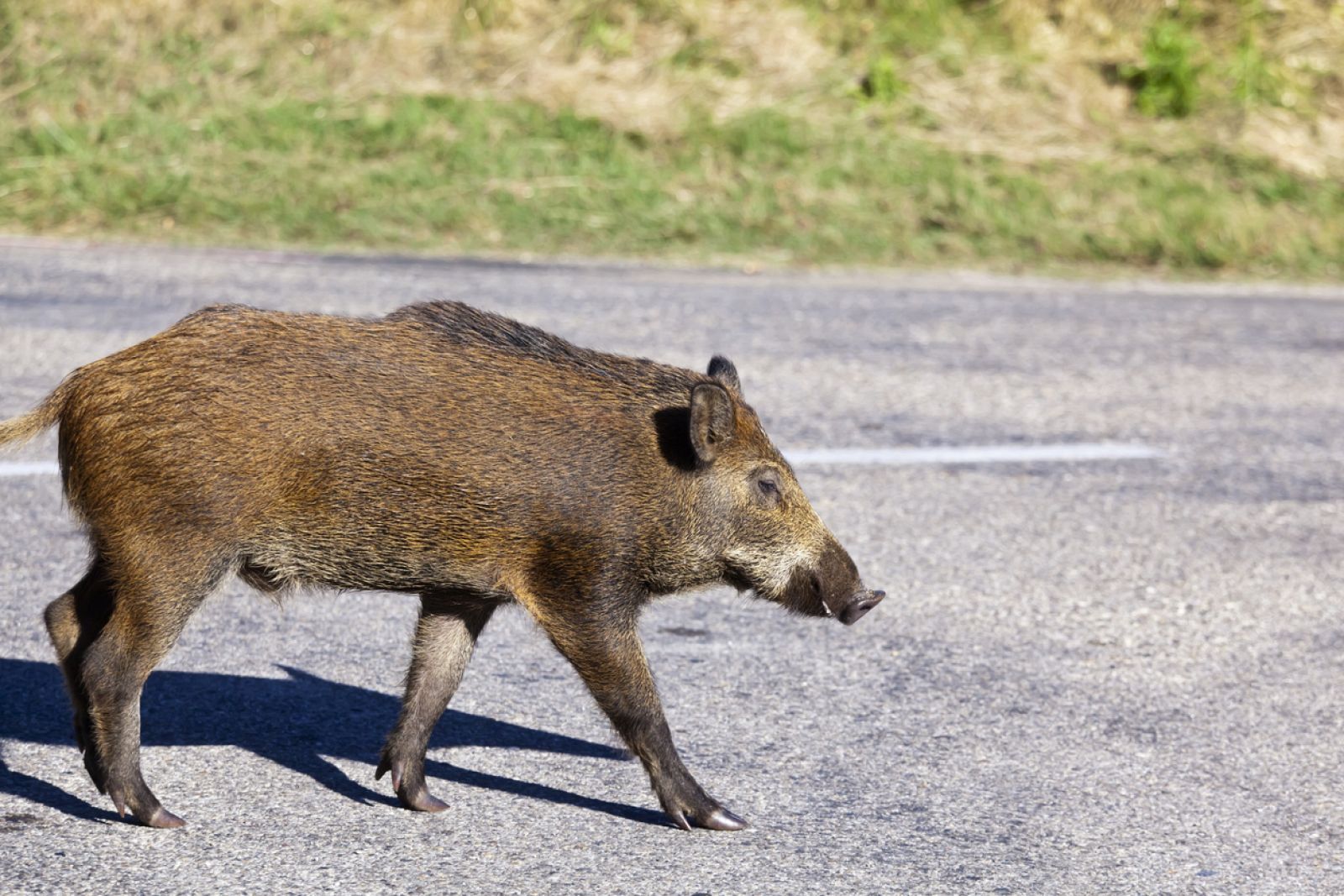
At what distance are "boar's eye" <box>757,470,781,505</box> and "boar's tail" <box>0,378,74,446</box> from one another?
158cm

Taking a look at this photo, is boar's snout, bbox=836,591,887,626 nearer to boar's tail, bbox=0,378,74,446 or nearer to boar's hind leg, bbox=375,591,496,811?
boar's hind leg, bbox=375,591,496,811

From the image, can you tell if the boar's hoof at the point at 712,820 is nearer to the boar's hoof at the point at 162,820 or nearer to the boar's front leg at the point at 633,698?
the boar's front leg at the point at 633,698

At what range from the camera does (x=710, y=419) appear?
3951 millimetres

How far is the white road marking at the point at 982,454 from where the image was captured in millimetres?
7145

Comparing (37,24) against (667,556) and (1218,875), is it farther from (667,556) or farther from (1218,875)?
(1218,875)

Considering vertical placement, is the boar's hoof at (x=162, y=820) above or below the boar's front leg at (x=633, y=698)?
below

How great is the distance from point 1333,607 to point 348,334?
3587 millimetres

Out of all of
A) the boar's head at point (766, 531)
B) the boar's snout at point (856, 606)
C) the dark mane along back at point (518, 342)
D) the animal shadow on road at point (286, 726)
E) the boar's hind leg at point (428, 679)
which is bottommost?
the animal shadow on road at point (286, 726)

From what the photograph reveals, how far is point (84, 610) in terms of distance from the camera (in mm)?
4000

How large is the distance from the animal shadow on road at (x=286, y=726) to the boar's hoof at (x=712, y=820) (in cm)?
10

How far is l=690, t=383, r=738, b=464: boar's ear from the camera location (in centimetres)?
388

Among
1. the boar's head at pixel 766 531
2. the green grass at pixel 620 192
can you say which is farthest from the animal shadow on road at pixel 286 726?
the green grass at pixel 620 192

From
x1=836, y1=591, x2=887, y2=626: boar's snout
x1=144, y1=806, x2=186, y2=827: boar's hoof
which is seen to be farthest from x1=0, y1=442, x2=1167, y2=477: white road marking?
x1=144, y1=806, x2=186, y2=827: boar's hoof

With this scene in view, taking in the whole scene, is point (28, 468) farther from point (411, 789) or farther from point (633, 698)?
point (633, 698)
